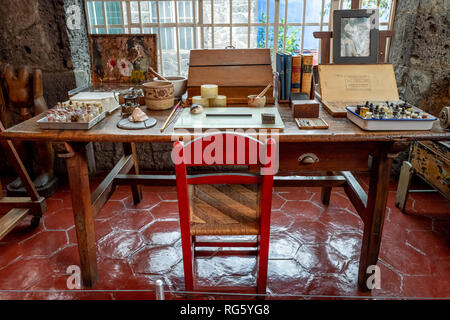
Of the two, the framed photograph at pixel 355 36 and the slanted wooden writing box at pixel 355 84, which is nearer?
the slanted wooden writing box at pixel 355 84

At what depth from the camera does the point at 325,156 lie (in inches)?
81.9

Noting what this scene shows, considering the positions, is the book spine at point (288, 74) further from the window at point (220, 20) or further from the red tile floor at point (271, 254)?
the window at point (220, 20)

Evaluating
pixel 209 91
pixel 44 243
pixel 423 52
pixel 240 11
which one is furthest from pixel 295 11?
pixel 44 243

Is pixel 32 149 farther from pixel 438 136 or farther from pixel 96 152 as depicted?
pixel 438 136

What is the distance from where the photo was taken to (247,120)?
213 centimetres


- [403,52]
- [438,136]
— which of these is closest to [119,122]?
[438,136]

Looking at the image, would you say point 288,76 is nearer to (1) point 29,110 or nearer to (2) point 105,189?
(2) point 105,189

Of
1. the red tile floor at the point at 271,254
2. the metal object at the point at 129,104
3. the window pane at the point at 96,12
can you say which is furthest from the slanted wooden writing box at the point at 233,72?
the window pane at the point at 96,12

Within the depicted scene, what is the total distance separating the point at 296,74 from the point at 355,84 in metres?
0.40

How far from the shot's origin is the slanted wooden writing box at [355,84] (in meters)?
2.43

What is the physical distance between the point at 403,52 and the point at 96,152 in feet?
10.9

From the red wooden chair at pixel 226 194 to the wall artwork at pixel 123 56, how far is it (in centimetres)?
124

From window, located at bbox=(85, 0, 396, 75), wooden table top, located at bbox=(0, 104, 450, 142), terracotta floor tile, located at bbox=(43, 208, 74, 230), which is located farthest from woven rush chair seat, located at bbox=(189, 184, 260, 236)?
window, located at bbox=(85, 0, 396, 75)
